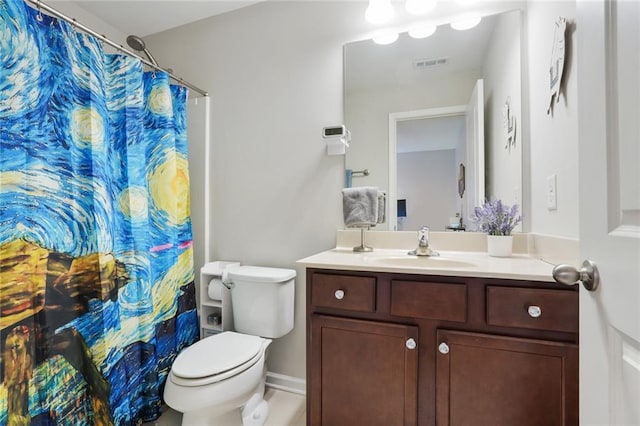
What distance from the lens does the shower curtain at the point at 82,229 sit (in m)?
1.12

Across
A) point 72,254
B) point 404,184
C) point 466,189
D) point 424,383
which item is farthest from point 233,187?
point 424,383

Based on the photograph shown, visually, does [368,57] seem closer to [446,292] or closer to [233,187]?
[233,187]

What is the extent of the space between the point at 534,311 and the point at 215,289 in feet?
5.13

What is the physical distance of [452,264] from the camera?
1266mm

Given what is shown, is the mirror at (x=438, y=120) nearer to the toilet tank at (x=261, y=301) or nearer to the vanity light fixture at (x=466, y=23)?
the vanity light fixture at (x=466, y=23)

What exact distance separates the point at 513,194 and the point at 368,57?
1.04 meters

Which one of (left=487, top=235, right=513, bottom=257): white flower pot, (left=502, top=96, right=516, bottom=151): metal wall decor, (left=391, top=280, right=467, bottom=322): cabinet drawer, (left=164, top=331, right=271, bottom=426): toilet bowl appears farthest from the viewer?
(left=502, top=96, right=516, bottom=151): metal wall decor

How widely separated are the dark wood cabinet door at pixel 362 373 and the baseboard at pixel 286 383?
653mm

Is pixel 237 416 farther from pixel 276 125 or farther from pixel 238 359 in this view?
pixel 276 125

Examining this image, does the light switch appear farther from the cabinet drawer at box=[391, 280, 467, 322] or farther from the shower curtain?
the shower curtain

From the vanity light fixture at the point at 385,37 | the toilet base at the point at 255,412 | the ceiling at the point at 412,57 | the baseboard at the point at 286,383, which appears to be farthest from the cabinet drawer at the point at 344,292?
the vanity light fixture at the point at 385,37

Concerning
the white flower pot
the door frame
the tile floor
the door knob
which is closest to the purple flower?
the white flower pot

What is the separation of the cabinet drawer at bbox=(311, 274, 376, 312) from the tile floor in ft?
2.66

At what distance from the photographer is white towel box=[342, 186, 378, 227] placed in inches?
58.6
